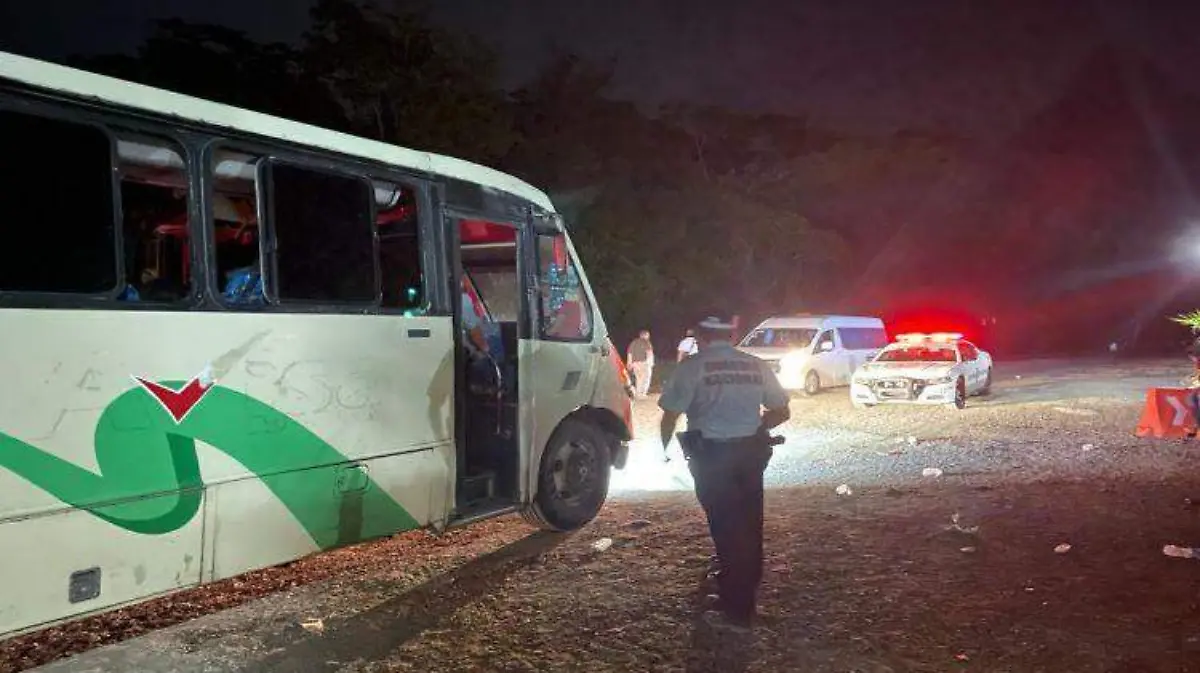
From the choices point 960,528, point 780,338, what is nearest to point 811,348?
point 780,338

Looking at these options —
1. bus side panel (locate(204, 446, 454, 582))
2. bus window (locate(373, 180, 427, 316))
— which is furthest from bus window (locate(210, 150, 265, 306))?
bus side panel (locate(204, 446, 454, 582))

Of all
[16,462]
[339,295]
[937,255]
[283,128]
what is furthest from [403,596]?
[937,255]

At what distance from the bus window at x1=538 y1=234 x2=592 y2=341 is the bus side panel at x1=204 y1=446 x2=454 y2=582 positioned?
4.95 ft

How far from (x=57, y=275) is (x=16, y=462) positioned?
85 centimetres

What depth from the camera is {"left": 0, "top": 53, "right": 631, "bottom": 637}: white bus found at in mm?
4137

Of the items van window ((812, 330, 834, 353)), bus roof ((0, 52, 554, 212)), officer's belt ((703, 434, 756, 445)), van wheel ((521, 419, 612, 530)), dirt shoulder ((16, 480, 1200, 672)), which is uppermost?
bus roof ((0, 52, 554, 212))

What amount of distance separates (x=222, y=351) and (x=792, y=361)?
1584 centimetres

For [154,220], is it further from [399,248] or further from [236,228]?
[399,248]

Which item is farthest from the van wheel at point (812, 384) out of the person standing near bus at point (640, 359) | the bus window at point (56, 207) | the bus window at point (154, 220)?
the bus window at point (56, 207)

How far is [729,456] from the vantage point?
5285mm

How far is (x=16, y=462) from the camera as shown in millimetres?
4016

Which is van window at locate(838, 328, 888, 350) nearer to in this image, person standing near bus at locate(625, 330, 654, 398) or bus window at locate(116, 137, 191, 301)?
person standing near bus at locate(625, 330, 654, 398)

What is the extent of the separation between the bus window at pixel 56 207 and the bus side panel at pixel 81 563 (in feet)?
3.48

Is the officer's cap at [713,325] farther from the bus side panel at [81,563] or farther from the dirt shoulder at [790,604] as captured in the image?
the bus side panel at [81,563]
